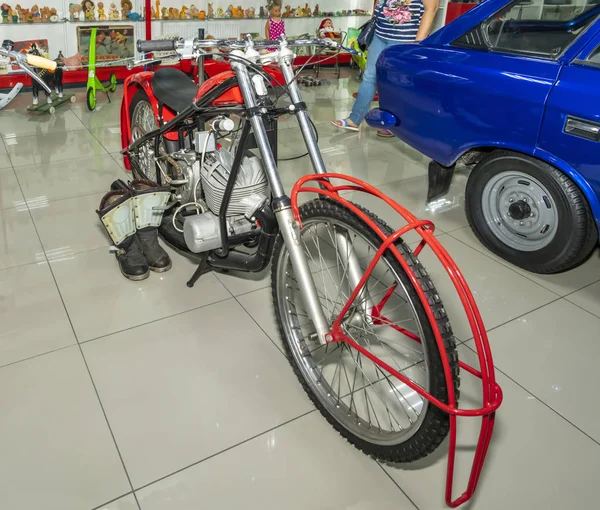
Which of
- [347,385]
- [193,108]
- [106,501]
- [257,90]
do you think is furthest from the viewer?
[193,108]

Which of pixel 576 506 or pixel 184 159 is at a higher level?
pixel 184 159

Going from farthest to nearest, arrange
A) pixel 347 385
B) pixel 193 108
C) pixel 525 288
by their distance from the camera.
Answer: pixel 525 288 < pixel 193 108 < pixel 347 385

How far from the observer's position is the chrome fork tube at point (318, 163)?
5.43 ft

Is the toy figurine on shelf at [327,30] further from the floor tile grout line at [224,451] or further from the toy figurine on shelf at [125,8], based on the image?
the floor tile grout line at [224,451]

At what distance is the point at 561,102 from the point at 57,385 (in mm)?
2180

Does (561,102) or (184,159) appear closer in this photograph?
(561,102)

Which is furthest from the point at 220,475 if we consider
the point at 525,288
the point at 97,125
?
the point at 97,125

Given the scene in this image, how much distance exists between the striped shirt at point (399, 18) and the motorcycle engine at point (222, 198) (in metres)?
2.33

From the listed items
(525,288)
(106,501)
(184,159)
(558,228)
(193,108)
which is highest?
(193,108)

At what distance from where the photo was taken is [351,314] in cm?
161

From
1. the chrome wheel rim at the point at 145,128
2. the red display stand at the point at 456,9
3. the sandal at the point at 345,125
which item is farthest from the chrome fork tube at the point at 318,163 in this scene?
the red display stand at the point at 456,9

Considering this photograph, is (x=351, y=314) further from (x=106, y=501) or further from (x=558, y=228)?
(x=558, y=228)

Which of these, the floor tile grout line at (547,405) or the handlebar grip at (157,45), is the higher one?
the handlebar grip at (157,45)

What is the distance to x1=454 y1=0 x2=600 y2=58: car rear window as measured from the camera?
2.49m
